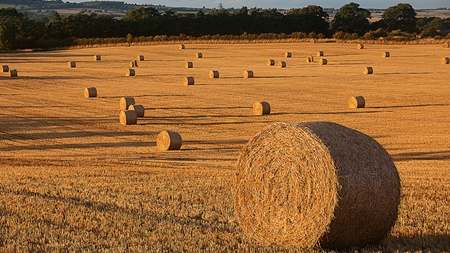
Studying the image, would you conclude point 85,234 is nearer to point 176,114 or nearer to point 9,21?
point 176,114

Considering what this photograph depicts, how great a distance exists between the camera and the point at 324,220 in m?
8.09

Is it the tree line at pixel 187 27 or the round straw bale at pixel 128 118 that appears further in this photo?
the tree line at pixel 187 27

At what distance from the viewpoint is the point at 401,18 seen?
10012 centimetres

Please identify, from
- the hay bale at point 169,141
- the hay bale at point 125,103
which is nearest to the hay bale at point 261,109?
the hay bale at point 125,103

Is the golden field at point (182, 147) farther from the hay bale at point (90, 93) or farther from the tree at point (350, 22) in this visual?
the tree at point (350, 22)

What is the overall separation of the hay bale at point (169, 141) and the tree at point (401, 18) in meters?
81.1

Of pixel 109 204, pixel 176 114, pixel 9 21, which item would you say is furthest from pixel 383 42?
pixel 109 204

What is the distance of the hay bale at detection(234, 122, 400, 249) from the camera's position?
26.6 feet

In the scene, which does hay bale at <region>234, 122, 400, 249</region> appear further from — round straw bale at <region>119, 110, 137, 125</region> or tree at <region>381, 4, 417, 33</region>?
tree at <region>381, 4, 417, 33</region>

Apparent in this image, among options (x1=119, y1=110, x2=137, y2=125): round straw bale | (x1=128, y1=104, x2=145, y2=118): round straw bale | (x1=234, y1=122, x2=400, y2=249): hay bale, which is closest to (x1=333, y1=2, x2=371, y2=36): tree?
(x1=128, y1=104, x2=145, y2=118): round straw bale

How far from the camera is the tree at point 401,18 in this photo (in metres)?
97.4

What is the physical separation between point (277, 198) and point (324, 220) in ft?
2.64

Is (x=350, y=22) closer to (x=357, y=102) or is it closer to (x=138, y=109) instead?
(x=357, y=102)

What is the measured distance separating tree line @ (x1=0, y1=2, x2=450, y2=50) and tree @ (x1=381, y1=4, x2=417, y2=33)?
5.60ft
